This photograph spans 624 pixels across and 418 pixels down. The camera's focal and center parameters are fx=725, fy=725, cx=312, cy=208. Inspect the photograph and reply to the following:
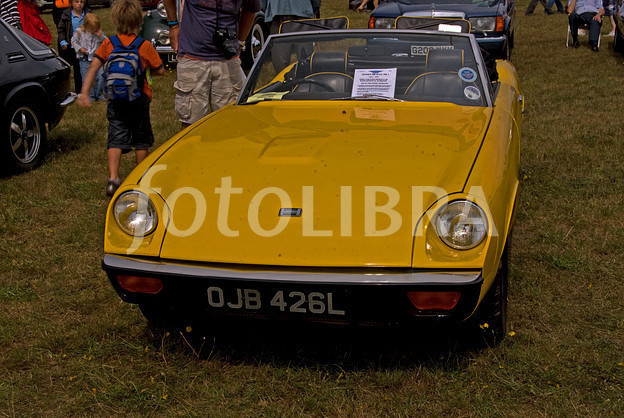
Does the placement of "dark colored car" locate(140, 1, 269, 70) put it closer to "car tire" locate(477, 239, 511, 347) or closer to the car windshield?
the car windshield

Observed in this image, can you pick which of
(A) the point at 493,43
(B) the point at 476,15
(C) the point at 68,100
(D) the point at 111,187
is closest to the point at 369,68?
(D) the point at 111,187

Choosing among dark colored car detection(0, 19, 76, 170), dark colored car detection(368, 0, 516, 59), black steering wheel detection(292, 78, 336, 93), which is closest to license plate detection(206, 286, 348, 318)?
black steering wheel detection(292, 78, 336, 93)

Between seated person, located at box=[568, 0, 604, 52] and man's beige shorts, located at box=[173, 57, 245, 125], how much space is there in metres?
8.85

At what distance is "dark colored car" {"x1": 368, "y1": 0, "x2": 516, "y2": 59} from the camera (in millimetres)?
9984

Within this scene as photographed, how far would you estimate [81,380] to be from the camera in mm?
3002

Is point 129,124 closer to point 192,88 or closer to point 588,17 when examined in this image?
point 192,88

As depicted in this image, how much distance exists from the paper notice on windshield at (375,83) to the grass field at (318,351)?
1223 mm

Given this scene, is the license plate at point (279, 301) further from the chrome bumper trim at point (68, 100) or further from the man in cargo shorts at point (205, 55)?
the chrome bumper trim at point (68, 100)

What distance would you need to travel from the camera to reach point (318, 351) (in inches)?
→ 125

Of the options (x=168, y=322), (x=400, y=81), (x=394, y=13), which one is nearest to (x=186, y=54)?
(x=400, y=81)

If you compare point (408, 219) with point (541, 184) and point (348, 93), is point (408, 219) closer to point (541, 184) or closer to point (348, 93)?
point (348, 93)

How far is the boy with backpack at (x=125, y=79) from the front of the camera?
16.6 feet

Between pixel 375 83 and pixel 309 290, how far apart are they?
68.8 inches

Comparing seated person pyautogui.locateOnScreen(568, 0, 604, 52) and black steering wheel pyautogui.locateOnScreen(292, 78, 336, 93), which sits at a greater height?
black steering wheel pyautogui.locateOnScreen(292, 78, 336, 93)
